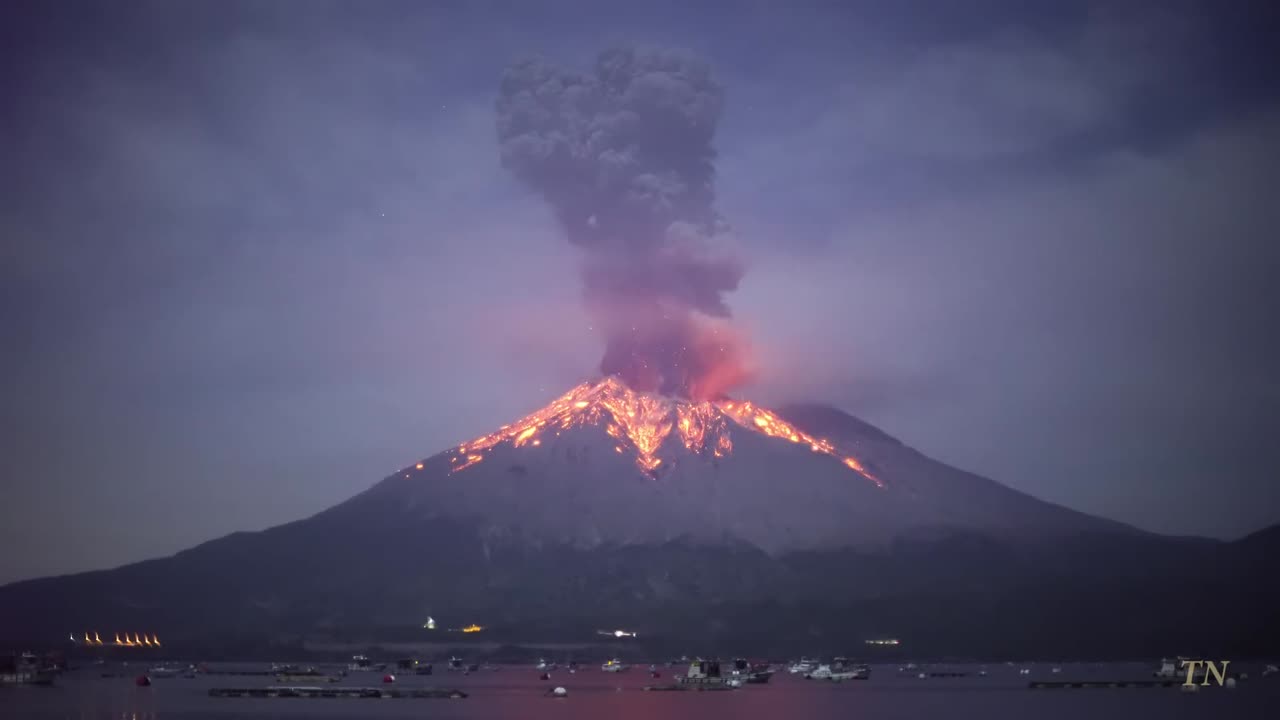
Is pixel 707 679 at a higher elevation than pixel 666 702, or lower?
higher

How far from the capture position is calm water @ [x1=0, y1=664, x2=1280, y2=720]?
98.2 meters

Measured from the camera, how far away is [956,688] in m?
140

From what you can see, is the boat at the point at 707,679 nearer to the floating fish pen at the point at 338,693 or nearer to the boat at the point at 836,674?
the boat at the point at 836,674

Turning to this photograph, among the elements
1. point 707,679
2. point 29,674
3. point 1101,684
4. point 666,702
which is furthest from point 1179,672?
point 29,674

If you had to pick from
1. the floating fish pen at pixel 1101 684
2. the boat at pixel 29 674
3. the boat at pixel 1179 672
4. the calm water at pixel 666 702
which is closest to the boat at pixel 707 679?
the calm water at pixel 666 702

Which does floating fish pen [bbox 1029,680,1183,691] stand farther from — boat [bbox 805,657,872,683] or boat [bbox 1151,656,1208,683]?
boat [bbox 805,657,872,683]

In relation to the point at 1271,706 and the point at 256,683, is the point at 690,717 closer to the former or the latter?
the point at 1271,706

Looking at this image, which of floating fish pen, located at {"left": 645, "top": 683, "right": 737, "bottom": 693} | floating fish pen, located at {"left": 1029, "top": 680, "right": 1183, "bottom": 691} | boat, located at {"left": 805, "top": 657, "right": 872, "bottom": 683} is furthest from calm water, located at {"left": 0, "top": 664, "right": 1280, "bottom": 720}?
boat, located at {"left": 805, "top": 657, "right": 872, "bottom": 683}

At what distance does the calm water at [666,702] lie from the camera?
A: 322 ft

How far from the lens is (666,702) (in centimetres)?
11138

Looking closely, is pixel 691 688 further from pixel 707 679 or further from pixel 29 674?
pixel 29 674

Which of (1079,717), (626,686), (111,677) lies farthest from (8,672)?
(1079,717)

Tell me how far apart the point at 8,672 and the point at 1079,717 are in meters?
101

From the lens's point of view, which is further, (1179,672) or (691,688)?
(1179,672)
